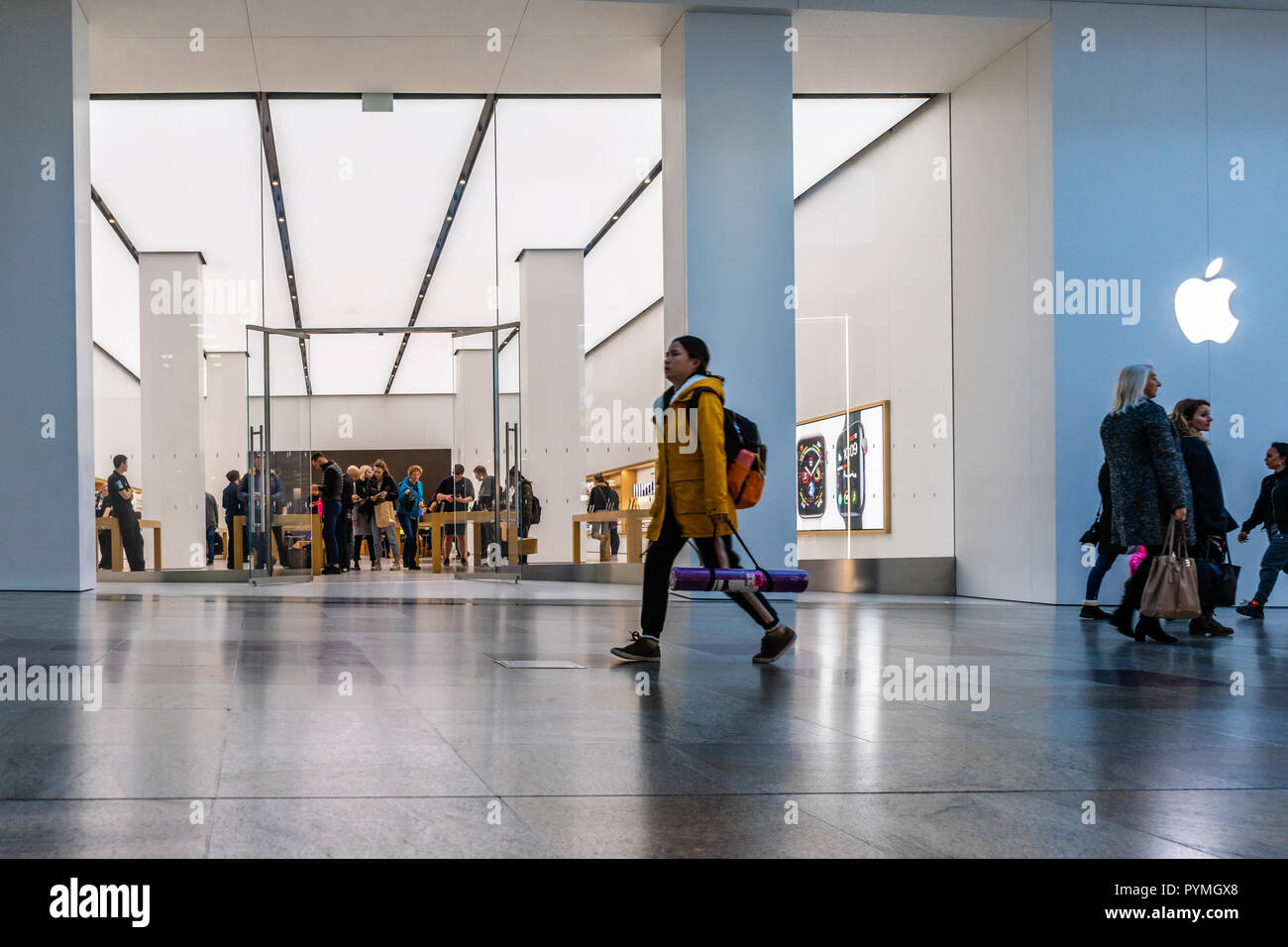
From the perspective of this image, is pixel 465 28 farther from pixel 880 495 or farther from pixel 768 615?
pixel 768 615

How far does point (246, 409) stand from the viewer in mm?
15359

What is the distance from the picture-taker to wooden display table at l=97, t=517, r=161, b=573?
14.8 m

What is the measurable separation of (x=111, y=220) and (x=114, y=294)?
49.4 inches

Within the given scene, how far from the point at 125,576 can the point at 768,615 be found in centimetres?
1097

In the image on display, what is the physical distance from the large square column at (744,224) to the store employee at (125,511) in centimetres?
748

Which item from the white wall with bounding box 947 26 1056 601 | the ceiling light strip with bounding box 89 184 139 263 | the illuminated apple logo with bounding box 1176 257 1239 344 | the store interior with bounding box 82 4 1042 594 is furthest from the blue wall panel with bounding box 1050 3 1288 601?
the ceiling light strip with bounding box 89 184 139 263

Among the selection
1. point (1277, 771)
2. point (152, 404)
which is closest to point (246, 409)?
point (152, 404)

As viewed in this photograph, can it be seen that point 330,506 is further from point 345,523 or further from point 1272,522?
point 1272,522

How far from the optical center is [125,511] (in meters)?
15.0

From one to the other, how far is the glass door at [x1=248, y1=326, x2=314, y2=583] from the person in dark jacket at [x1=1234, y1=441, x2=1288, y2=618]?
440 inches

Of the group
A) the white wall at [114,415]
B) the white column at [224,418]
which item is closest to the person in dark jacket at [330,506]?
the white column at [224,418]

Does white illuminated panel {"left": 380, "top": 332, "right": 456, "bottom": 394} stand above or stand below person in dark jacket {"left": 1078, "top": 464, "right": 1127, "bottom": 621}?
above

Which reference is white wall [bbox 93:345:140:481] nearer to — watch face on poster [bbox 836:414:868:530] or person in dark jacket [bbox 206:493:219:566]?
person in dark jacket [bbox 206:493:219:566]

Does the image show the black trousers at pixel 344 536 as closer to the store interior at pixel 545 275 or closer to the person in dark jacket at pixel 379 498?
the person in dark jacket at pixel 379 498
